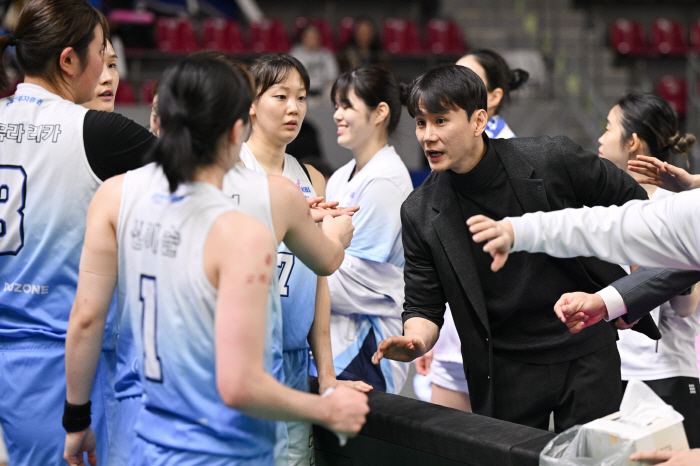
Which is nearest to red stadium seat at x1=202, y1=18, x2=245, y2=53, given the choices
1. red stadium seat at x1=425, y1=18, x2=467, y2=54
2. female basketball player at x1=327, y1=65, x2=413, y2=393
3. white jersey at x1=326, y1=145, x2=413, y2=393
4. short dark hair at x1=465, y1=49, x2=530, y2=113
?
red stadium seat at x1=425, y1=18, x2=467, y2=54

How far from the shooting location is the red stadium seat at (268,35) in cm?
1071

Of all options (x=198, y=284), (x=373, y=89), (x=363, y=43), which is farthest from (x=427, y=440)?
(x=363, y=43)

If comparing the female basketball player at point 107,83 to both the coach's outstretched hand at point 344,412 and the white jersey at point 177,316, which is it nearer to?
the white jersey at point 177,316

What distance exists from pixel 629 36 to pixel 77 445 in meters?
11.5

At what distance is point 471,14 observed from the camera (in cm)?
1198

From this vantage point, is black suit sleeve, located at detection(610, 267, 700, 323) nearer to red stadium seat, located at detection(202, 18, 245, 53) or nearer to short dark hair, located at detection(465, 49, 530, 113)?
short dark hair, located at detection(465, 49, 530, 113)

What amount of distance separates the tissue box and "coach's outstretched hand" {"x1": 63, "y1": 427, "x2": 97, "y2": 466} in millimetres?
1236

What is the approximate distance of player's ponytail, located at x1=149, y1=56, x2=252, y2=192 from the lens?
149 centimetres

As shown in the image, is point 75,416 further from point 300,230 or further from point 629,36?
point 629,36

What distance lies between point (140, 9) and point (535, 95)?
5.70 meters

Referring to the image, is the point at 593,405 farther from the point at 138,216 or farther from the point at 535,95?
the point at 535,95

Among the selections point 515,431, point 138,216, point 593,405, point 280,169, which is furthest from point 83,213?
point 593,405

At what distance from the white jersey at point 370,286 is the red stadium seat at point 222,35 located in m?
7.84

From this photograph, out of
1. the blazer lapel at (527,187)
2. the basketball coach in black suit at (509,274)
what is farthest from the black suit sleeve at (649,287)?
the blazer lapel at (527,187)
